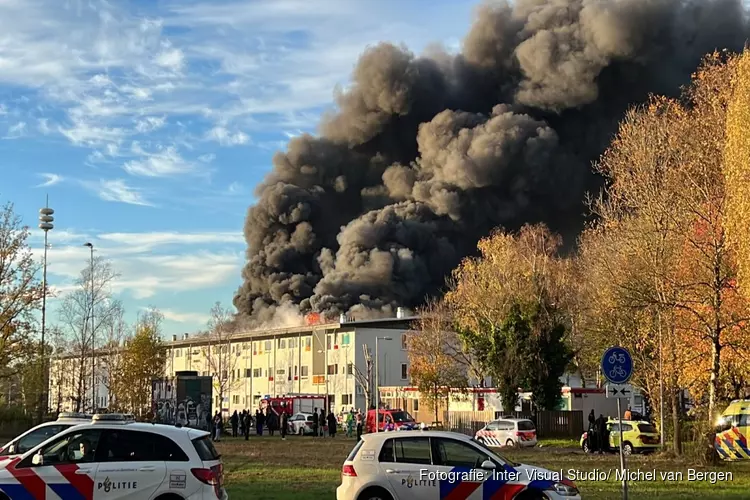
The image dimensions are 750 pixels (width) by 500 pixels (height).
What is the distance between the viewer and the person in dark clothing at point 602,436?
30312mm

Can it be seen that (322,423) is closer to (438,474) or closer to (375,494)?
(375,494)

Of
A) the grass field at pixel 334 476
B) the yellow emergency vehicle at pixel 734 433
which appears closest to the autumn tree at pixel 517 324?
the grass field at pixel 334 476

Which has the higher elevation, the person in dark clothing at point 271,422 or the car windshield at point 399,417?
the car windshield at point 399,417

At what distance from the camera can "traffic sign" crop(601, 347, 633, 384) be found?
1375 centimetres

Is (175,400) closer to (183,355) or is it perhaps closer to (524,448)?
(524,448)

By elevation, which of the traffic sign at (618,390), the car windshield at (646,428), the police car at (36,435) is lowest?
the car windshield at (646,428)

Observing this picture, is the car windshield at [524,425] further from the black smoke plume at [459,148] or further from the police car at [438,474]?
the black smoke plume at [459,148]

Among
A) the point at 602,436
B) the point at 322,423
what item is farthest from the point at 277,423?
the point at 602,436

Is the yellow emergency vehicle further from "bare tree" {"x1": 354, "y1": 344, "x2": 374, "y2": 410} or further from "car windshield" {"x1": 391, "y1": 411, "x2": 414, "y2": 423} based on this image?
"bare tree" {"x1": 354, "y1": 344, "x2": 374, "y2": 410}

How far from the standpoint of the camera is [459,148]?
3073 inches

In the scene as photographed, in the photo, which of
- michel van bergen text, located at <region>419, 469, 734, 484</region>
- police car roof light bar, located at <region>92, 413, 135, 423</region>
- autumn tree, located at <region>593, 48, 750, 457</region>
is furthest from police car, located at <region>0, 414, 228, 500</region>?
autumn tree, located at <region>593, 48, 750, 457</region>

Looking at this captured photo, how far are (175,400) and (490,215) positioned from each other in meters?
44.4

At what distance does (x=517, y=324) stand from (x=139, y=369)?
2312cm

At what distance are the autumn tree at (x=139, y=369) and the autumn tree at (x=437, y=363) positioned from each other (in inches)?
632
